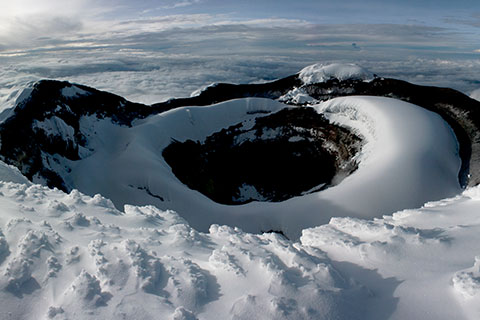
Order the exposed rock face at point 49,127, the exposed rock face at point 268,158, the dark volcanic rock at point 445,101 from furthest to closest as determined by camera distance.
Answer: the exposed rock face at point 268,158
the dark volcanic rock at point 445,101
the exposed rock face at point 49,127

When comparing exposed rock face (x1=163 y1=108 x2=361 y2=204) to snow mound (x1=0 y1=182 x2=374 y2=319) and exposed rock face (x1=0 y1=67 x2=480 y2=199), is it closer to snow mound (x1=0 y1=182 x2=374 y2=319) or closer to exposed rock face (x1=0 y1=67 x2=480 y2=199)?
exposed rock face (x1=0 y1=67 x2=480 y2=199)

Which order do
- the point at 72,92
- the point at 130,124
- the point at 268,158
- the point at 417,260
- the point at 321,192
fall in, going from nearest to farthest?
1. the point at 417,260
2. the point at 321,192
3. the point at 72,92
4. the point at 130,124
5. the point at 268,158

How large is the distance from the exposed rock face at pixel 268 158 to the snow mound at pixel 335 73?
20208 mm

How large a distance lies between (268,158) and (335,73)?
34193 mm

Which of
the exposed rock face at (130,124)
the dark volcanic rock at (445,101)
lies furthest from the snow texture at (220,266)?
the dark volcanic rock at (445,101)

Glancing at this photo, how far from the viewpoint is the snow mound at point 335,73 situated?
68.6 meters

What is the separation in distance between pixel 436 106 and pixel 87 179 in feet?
187

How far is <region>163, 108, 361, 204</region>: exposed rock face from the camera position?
44.2 meters

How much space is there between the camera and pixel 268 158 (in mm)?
53406

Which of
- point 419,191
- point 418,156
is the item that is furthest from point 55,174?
point 418,156

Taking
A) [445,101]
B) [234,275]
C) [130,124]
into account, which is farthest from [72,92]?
[445,101]

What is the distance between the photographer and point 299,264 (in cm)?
704

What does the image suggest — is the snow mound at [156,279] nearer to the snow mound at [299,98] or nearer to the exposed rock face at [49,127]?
the exposed rock face at [49,127]

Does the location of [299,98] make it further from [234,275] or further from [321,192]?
[234,275]
